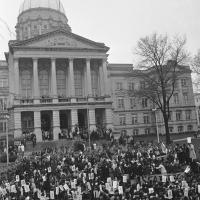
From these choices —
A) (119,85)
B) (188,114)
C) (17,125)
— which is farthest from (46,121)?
(188,114)

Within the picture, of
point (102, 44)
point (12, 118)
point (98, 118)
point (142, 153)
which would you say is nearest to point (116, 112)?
point (98, 118)

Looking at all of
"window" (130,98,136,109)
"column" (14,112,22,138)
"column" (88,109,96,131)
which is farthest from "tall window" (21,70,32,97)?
"window" (130,98,136,109)

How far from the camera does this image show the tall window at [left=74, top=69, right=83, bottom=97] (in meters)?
60.2

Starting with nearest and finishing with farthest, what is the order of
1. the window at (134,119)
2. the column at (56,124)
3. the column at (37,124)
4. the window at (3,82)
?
1. the column at (37,124)
2. the column at (56,124)
3. the window at (3,82)
4. the window at (134,119)

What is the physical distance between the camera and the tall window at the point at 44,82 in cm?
5828

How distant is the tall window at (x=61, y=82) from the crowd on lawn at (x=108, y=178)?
1167 inches

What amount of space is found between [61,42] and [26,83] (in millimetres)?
8522

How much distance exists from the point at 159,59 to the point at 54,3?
120 feet

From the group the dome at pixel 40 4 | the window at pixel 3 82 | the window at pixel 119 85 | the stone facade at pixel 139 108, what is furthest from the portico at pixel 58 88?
the dome at pixel 40 4

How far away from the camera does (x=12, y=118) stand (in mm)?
53781

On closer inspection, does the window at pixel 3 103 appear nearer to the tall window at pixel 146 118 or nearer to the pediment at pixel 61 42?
the pediment at pixel 61 42

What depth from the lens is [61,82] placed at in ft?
196

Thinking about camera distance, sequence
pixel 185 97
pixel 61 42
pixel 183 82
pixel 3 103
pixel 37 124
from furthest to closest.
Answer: pixel 185 97
pixel 183 82
pixel 3 103
pixel 61 42
pixel 37 124

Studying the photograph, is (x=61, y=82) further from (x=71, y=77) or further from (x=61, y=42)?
(x=61, y=42)
